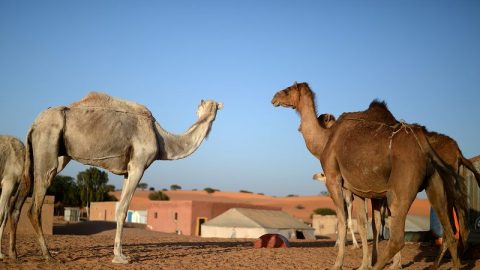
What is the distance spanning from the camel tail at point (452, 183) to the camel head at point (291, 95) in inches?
133

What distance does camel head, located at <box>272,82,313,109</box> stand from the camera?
36.1 feet

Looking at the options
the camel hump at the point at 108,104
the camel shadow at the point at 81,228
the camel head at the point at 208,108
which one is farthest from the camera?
the camel shadow at the point at 81,228

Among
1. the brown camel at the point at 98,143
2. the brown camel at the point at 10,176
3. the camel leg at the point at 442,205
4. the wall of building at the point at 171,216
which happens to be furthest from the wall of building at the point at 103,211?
the camel leg at the point at 442,205

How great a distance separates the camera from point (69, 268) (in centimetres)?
881

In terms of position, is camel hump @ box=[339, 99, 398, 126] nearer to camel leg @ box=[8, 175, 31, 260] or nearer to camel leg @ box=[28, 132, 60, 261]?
camel leg @ box=[28, 132, 60, 261]

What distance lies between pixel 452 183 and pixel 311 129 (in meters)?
3.08

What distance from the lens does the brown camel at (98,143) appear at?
385 inches

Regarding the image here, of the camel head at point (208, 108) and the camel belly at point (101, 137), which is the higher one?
the camel head at point (208, 108)

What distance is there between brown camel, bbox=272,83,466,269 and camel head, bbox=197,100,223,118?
375cm

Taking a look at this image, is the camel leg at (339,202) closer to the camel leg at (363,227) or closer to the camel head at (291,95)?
the camel leg at (363,227)

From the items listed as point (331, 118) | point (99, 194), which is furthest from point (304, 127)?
point (99, 194)

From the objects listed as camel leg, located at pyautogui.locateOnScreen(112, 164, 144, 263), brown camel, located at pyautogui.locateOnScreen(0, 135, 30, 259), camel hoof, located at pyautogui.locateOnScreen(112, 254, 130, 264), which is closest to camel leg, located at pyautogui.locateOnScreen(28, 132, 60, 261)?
brown camel, located at pyautogui.locateOnScreen(0, 135, 30, 259)

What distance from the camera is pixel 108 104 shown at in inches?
429

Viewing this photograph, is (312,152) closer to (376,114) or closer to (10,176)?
(376,114)
